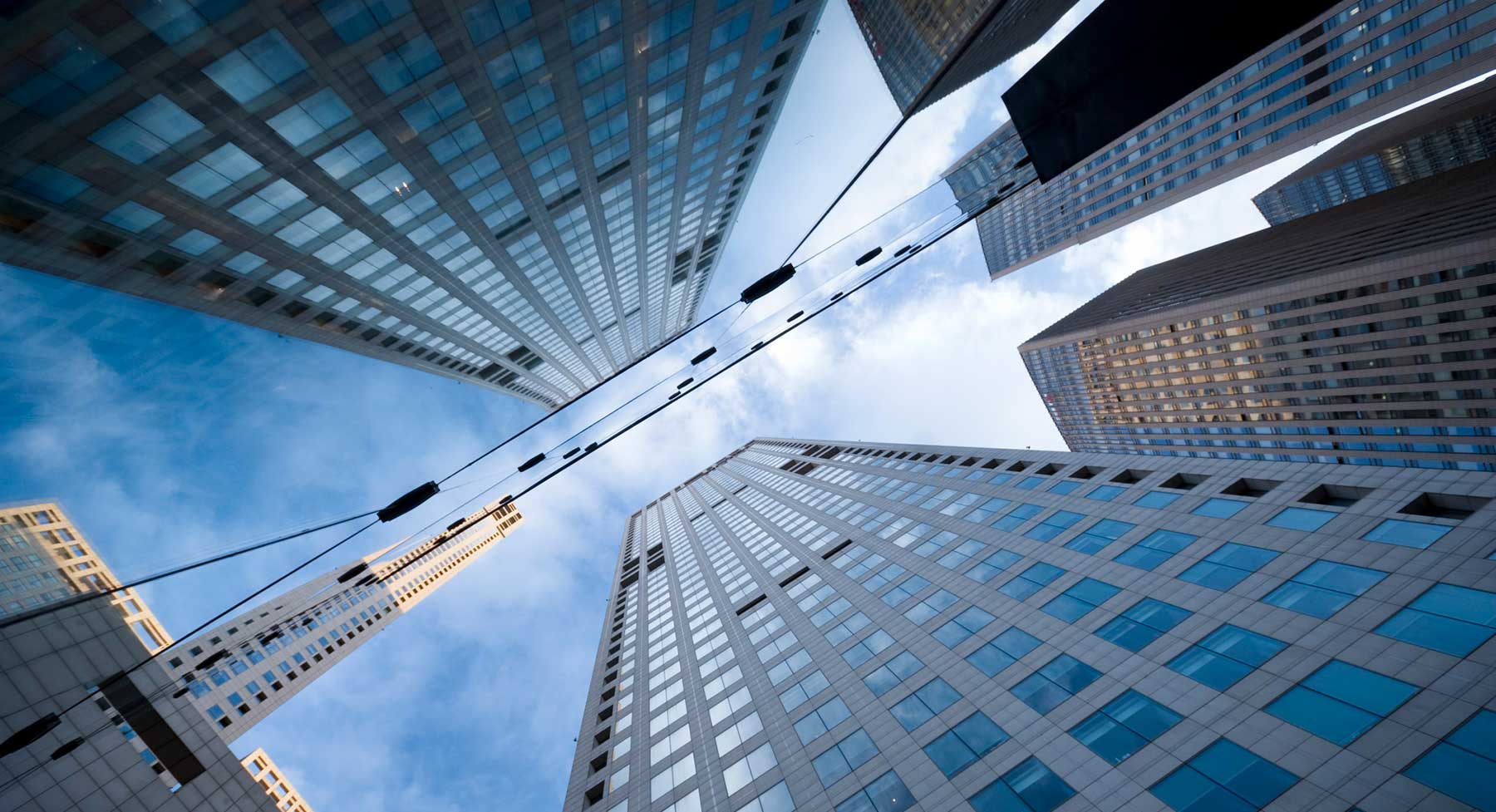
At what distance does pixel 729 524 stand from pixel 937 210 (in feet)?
251

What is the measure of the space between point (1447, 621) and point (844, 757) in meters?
21.9

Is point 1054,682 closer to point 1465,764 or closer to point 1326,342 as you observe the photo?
point 1465,764

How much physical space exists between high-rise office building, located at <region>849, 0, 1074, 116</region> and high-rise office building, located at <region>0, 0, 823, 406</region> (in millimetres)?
87798

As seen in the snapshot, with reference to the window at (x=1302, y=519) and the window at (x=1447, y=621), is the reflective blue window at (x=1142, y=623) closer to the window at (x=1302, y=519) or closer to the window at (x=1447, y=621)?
the window at (x=1447, y=621)

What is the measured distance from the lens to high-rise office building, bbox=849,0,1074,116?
115 meters

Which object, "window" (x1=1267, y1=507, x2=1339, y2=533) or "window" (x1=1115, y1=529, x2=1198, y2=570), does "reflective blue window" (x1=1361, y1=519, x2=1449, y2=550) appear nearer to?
"window" (x1=1267, y1=507, x2=1339, y2=533)

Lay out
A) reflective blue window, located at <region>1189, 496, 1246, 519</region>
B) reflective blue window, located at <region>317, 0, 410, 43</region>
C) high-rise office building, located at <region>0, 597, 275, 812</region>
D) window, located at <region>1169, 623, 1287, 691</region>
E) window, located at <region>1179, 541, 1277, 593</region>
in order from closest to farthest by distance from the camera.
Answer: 1. high-rise office building, located at <region>0, 597, 275, 812</region>
2. reflective blue window, located at <region>317, 0, 410, 43</region>
3. window, located at <region>1169, 623, 1287, 691</region>
4. window, located at <region>1179, 541, 1277, 593</region>
5. reflective blue window, located at <region>1189, 496, 1246, 519</region>

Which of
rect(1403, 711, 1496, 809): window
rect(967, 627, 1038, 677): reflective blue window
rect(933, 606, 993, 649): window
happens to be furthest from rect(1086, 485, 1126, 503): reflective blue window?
rect(1403, 711, 1496, 809): window

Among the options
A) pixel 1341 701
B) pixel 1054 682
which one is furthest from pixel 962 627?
pixel 1341 701

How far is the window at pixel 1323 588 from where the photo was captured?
21109mm

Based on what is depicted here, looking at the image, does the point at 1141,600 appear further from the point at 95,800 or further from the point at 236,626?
the point at 236,626

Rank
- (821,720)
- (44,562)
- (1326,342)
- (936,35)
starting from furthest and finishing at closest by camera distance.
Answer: (936,35), (1326,342), (821,720), (44,562)

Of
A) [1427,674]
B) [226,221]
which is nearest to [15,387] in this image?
[226,221]

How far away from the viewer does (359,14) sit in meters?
18.5
